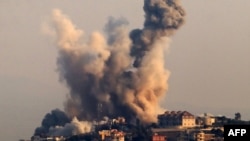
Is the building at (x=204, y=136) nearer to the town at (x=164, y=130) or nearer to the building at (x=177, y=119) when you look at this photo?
the town at (x=164, y=130)

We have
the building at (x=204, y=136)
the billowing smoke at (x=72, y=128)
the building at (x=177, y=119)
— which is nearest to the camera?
the building at (x=204, y=136)

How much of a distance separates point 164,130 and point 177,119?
7446 mm

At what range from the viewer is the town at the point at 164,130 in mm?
125188

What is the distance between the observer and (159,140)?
399 feet

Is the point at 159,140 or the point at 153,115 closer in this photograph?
the point at 159,140

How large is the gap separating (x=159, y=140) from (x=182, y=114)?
653 inches

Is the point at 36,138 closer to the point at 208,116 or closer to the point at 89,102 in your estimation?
the point at 89,102

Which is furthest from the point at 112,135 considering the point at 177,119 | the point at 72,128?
the point at 177,119

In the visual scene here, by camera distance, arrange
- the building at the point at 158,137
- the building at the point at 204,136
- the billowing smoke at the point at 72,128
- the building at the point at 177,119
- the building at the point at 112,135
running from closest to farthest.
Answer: the building at the point at 158,137, the building at the point at 204,136, the building at the point at 112,135, the billowing smoke at the point at 72,128, the building at the point at 177,119

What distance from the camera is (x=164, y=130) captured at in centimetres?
12862

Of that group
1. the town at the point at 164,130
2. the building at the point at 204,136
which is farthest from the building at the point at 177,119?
the building at the point at 204,136

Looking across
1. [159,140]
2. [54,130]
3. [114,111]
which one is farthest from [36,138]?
[159,140]

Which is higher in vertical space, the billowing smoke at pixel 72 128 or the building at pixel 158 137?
the billowing smoke at pixel 72 128

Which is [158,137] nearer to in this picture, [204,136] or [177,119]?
[204,136]
